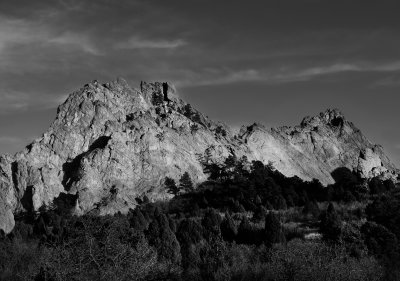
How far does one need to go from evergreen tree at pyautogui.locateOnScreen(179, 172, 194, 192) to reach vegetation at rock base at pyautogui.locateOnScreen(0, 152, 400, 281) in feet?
0.71

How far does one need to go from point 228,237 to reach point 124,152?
52.0 meters

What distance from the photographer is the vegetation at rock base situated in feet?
122

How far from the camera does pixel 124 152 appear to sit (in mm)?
118812

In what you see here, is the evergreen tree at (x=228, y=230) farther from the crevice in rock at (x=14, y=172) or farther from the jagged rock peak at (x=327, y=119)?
the jagged rock peak at (x=327, y=119)

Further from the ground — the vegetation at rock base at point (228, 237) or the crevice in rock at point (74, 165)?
the crevice in rock at point (74, 165)

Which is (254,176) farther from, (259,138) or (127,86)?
(127,86)

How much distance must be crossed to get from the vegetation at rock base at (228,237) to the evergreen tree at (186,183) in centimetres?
22

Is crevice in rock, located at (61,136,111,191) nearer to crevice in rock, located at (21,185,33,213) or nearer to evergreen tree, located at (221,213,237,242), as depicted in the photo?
crevice in rock, located at (21,185,33,213)

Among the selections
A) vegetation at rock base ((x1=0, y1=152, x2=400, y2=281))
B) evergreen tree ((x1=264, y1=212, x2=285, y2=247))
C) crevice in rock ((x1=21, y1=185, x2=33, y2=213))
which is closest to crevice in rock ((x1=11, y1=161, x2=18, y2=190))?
crevice in rock ((x1=21, y1=185, x2=33, y2=213))

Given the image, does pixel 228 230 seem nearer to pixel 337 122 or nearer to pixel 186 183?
pixel 186 183

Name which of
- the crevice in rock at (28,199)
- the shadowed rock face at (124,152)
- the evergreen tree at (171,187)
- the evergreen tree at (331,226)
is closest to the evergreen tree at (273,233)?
the evergreen tree at (331,226)

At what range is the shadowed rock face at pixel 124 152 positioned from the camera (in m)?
111

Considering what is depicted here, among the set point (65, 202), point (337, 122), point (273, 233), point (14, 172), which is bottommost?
point (273, 233)

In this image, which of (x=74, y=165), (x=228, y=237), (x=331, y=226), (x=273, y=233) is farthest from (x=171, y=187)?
(x=331, y=226)
